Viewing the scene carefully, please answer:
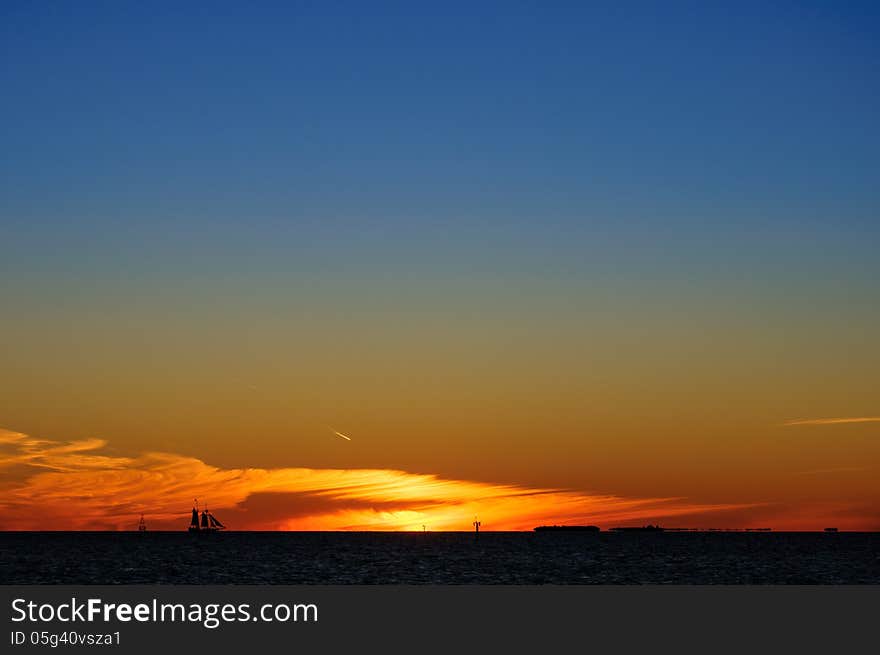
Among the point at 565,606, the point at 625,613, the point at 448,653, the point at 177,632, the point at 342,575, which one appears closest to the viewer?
the point at 448,653

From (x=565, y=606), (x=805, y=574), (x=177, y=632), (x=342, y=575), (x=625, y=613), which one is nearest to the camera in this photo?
(x=177, y=632)

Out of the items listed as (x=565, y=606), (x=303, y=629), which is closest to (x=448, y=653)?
(x=303, y=629)

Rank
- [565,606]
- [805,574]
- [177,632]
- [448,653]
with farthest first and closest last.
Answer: [805,574] → [565,606] → [177,632] → [448,653]

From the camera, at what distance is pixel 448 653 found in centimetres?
5534

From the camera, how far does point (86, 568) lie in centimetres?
19938

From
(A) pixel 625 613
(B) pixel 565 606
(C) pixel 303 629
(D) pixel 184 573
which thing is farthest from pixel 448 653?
(D) pixel 184 573

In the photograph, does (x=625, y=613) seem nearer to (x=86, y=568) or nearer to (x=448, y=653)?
(x=448, y=653)

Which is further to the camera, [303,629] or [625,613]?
[625,613]

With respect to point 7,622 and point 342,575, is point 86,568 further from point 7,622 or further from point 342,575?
point 7,622

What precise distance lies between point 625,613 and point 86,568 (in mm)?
151020

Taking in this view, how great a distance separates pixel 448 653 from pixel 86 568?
159 m

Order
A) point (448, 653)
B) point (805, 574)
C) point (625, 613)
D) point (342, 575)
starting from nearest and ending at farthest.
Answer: point (448, 653) < point (625, 613) < point (342, 575) < point (805, 574)

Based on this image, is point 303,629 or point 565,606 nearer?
point 303,629

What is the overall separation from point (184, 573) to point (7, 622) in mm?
120635
